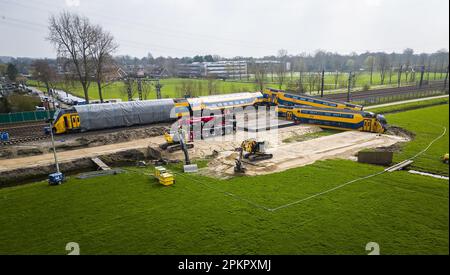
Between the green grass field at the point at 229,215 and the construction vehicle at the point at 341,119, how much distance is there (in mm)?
12002

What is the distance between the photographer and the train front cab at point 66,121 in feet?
99.7

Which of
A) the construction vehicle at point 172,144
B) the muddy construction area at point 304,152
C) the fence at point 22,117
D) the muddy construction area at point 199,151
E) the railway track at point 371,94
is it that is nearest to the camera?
the muddy construction area at point 304,152

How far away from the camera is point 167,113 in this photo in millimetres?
37094

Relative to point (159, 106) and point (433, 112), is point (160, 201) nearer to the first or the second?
point (159, 106)

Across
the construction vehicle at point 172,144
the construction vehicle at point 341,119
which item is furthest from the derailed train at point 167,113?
the construction vehicle at point 172,144

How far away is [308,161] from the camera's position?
23188 mm

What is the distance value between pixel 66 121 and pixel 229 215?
2415cm

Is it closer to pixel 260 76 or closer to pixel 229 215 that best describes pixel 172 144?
pixel 229 215

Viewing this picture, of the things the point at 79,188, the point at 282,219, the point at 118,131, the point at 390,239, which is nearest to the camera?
the point at 390,239

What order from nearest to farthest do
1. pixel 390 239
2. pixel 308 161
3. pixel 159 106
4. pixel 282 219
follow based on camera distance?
pixel 390 239
pixel 282 219
pixel 308 161
pixel 159 106

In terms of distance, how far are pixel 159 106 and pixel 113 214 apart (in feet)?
75.9

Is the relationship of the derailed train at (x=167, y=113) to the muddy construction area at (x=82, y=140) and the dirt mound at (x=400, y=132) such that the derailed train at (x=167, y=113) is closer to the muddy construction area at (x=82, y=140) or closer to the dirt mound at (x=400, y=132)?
the muddy construction area at (x=82, y=140)
